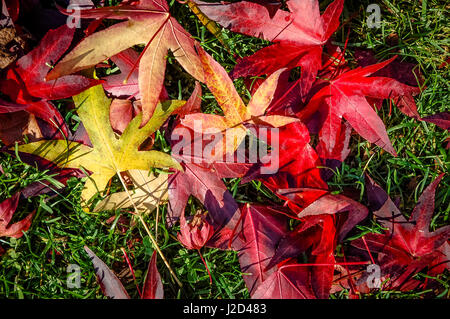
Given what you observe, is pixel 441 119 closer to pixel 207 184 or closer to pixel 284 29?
pixel 284 29

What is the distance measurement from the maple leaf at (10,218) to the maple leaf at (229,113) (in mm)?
748

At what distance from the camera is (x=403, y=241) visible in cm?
143

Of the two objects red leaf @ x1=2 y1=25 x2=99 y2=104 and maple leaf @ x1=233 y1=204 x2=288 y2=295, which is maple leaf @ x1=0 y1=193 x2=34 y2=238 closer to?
red leaf @ x1=2 y1=25 x2=99 y2=104

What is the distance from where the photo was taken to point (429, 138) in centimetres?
161

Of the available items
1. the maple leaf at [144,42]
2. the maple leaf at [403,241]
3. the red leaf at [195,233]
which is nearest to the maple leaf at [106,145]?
the maple leaf at [144,42]

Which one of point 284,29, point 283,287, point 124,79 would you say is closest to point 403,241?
point 283,287

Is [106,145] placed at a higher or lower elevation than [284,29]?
lower

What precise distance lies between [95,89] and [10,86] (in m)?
0.33

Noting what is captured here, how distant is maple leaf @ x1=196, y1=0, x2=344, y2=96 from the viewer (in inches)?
51.6

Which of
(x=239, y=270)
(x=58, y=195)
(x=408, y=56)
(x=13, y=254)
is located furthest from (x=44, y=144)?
(x=408, y=56)

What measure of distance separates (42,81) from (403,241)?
57.8 inches

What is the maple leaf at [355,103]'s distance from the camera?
1343 millimetres

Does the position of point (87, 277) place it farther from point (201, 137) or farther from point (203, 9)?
point (203, 9)

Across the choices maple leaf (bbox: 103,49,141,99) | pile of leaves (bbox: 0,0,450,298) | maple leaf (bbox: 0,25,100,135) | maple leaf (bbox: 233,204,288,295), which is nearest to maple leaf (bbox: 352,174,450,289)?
pile of leaves (bbox: 0,0,450,298)
